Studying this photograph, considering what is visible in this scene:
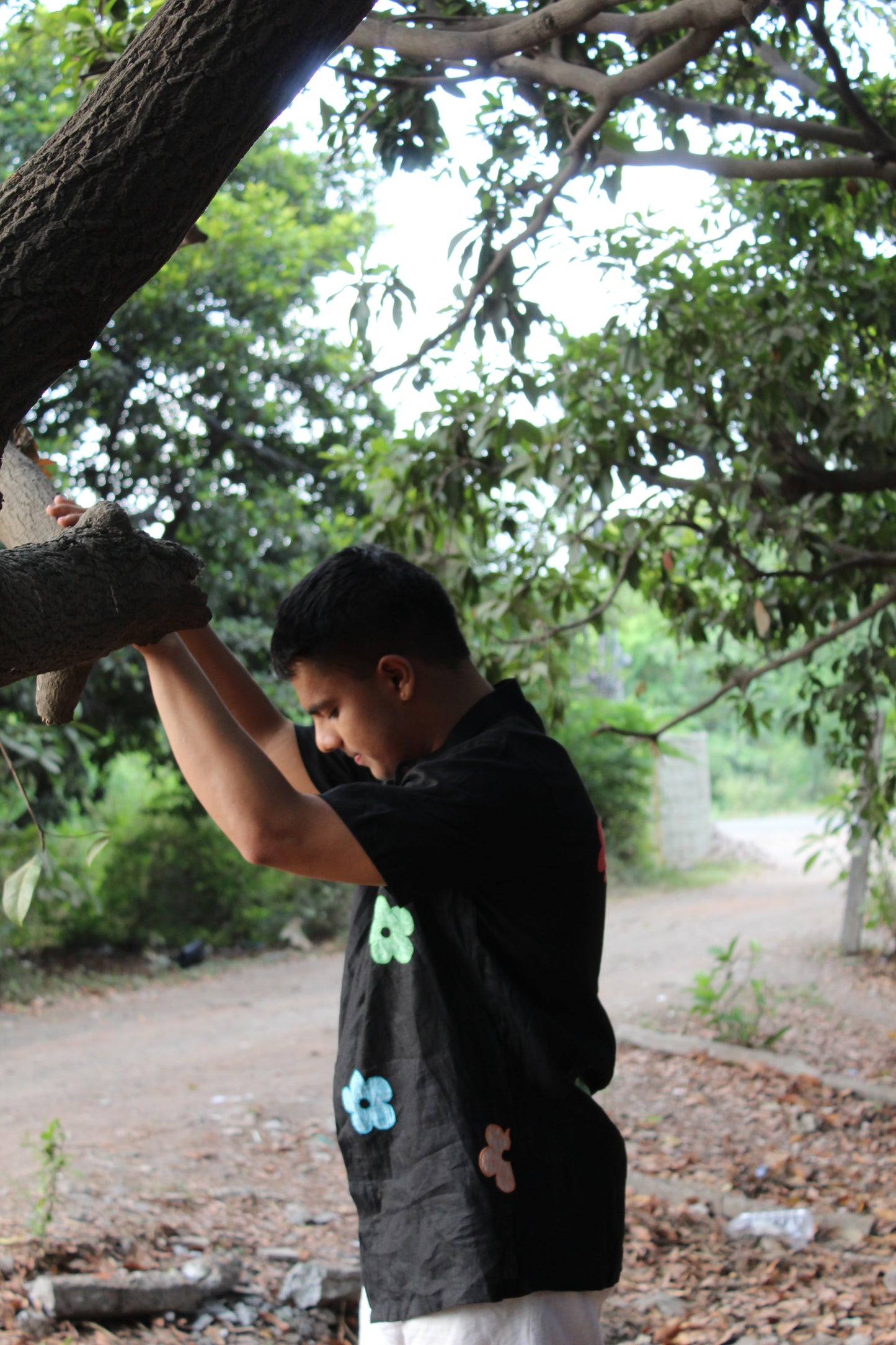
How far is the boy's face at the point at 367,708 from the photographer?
5.33 feet

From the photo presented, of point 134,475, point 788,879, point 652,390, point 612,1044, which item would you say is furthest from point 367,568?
point 788,879

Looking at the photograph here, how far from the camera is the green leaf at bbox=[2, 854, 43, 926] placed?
5.38ft

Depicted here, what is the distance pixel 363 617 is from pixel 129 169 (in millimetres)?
657

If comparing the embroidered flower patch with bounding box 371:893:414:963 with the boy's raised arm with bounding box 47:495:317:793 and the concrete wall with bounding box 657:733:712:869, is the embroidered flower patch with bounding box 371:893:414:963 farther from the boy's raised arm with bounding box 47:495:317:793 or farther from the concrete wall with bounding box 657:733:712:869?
the concrete wall with bounding box 657:733:712:869

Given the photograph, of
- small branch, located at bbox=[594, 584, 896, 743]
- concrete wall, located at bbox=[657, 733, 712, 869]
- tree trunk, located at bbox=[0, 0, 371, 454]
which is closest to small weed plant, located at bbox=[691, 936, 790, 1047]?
small branch, located at bbox=[594, 584, 896, 743]

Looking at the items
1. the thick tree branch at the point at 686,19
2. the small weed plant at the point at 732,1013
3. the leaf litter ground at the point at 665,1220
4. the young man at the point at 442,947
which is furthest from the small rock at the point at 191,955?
the young man at the point at 442,947

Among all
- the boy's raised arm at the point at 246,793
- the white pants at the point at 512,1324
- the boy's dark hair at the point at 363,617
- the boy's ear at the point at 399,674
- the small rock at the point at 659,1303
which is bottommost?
the small rock at the point at 659,1303

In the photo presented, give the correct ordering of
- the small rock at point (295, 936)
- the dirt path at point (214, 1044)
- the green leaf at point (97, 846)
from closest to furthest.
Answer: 1. the green leaf at point (97, 846)
2. the dirt path at point (214, 1044)
3. the small rock at point (295, 936)

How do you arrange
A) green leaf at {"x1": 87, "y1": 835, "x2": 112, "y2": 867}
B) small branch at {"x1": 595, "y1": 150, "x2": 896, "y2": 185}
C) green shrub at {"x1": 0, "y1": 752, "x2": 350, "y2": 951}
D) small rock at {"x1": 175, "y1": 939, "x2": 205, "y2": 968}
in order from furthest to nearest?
green shrub at {"x1": 0, "y1": 752, "x2": 350, "y2": 951} < small rock at {"x1": 175, "y1": 939, "x2": 205, "y2": 968} < small branch at {"x1": 595, "y1": 150, "x2": 896, "y2": 185} < green leaf at {"x1": 87, "y1": 835, "x2": 112, "y2": 867}

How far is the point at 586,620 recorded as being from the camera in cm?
437

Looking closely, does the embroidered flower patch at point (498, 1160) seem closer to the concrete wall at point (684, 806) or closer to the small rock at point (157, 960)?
the small rock at point (157, 960)

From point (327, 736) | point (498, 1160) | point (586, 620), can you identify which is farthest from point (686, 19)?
point (498, 1160)

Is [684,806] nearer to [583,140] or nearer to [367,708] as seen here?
[583,140]

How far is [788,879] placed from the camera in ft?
44.4
